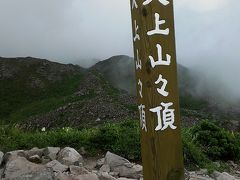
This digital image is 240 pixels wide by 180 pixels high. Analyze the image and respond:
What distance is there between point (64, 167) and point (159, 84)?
5.63 m

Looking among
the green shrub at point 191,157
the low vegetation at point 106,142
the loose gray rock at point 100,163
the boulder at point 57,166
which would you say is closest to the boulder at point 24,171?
the boulder at point 57,166

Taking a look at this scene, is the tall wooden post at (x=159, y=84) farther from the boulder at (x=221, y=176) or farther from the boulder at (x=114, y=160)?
the boulder at (x=221, y=176)

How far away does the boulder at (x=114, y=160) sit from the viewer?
1086 cm

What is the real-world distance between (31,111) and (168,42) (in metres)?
84.2

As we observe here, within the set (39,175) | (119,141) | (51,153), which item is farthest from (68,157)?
(119,141)

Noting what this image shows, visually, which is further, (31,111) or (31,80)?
(31,80)

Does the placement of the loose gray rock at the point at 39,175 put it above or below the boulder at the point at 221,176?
above

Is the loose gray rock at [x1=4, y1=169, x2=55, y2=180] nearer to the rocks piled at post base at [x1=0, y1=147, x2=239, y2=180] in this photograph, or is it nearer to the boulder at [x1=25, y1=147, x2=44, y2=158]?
the rocks piled at post base at [x1=0, y1=147, x2=239, y2=180]

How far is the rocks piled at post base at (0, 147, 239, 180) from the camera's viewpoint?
9477 mm

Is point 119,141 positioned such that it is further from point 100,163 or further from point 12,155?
point 12,155

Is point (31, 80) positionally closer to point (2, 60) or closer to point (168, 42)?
point (2, 60)

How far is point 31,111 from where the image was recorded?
87312 millimetres

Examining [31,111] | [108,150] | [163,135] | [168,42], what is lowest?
[31,111]

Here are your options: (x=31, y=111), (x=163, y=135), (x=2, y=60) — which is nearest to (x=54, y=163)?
(x=163, y=135)
